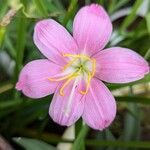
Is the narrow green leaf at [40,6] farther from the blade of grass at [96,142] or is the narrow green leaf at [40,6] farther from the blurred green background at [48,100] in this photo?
the blade of grass at [96,142]

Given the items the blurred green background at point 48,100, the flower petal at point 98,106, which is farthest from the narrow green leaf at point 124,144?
the flower petal at point 98,106

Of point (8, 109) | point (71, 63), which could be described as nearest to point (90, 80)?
point (71, 63)

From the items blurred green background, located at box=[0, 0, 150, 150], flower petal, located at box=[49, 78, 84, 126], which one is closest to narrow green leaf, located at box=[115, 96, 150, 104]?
blurred green background, located at box=[0, 0, 150, 150]

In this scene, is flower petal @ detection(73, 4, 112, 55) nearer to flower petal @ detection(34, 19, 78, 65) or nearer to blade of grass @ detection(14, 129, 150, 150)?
flower petal @ detection(34, 19, 78, 65)

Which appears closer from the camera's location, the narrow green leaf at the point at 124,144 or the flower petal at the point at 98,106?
the flower petal at the point at 98,106

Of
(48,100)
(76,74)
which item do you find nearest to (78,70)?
(76,74)

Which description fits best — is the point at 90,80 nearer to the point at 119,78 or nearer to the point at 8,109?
the point at 119,78
